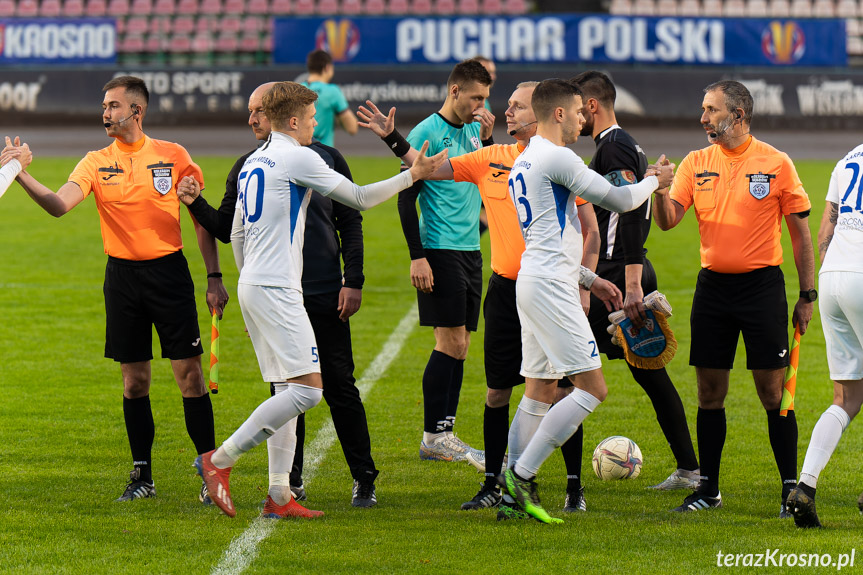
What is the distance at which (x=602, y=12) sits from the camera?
3039 centimetres

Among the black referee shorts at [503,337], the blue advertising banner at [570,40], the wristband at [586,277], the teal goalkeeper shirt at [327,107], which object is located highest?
the blue advertising banner at [570,40]

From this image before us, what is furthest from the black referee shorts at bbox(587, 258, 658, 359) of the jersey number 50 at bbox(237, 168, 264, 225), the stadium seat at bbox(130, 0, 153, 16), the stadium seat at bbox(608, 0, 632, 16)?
the stadium seat at bbox(130, 0, 153, 16)

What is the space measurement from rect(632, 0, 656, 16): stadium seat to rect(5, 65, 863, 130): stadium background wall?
181 inches

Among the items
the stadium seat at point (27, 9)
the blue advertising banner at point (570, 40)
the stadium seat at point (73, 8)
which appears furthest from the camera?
the stadium seat at point (73, 8)

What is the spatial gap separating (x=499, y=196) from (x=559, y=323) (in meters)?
0.97

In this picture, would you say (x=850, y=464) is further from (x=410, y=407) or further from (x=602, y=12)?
(x=602, y=12)

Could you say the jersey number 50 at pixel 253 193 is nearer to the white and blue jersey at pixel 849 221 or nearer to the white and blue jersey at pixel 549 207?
the white and blue jersey at pixel 549 207

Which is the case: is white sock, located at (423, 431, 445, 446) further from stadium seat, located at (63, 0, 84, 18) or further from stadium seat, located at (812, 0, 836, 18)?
stadium seat, located at (63, 0, 84, 18)

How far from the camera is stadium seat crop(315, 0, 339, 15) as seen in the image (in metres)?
30.5

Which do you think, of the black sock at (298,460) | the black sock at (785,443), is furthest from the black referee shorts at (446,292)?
the black sock at (785,443)

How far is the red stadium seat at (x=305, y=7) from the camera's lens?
30.7 m

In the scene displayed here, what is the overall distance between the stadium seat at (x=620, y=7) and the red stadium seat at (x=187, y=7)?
1192 centimetres

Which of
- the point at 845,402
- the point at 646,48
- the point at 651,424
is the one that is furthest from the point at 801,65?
the point at 845,402

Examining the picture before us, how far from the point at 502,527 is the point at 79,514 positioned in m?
2.08
